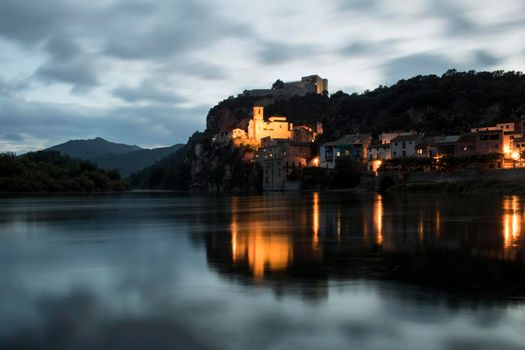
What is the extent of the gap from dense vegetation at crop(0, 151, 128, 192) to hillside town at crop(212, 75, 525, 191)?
3541 centimetres

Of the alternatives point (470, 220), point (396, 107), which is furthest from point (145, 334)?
point (396, 107)

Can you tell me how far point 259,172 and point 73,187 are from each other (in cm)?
4474

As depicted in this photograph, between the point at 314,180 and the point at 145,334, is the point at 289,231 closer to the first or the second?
the point at 145,334

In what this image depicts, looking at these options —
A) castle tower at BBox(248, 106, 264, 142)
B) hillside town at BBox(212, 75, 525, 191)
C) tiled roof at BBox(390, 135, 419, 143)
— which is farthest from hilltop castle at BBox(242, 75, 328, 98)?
tiled roof at BBox(390, 135, 419, 143)

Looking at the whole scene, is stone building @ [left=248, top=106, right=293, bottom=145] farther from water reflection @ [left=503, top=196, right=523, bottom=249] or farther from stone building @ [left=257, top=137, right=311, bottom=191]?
water reflection @ [left=503, top=196, right=523, bottom=249]

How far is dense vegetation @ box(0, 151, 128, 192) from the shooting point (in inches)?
4230

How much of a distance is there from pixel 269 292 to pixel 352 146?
97.5 m

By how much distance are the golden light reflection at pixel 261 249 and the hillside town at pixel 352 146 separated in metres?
62.3

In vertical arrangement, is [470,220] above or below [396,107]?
below

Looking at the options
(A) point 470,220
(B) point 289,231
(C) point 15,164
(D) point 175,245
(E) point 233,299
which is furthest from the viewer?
(C) point 15,164

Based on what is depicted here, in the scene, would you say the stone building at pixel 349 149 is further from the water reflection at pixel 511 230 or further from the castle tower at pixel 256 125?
the water reflection at pixel 511 230

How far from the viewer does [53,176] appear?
117562mm

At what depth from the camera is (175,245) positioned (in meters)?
20.8

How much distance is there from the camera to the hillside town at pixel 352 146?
276 ft
